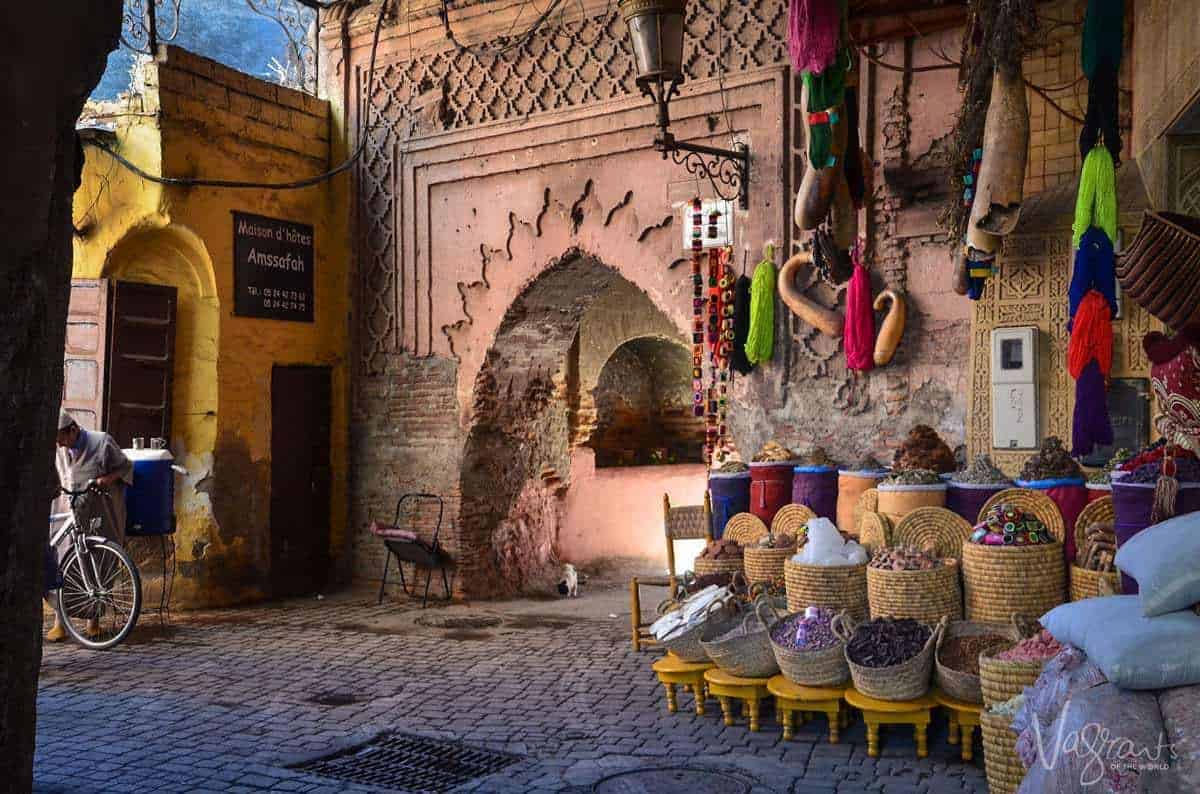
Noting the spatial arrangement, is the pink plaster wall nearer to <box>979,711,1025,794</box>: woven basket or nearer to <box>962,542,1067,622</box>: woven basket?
<box>962,542,1067,622</box>: woven basket

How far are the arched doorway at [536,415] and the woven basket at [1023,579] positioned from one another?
17.3 feet

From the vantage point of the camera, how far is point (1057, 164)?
7297 mm

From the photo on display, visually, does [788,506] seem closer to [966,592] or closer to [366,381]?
[966,592]

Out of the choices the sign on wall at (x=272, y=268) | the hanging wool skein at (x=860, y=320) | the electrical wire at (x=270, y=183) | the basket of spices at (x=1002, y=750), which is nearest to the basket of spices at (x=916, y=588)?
the basket of spices at (x=1002, y=750)

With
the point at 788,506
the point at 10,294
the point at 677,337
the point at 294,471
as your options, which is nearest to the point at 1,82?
the point at 10,294

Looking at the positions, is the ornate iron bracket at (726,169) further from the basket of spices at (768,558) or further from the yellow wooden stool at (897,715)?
the yellow wooden stool at (897,715)

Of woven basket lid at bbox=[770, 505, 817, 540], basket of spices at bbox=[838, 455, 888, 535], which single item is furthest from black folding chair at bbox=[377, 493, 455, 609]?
basket of spices at bbox=[838, 455, 888, 535]

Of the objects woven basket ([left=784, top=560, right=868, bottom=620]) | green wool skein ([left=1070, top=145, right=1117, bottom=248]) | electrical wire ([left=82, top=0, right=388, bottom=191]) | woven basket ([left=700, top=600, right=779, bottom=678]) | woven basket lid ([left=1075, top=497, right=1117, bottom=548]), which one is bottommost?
woven basket ([left=700, top=600, right=779, bottom=678])

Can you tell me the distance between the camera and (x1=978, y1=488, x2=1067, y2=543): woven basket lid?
535 cm

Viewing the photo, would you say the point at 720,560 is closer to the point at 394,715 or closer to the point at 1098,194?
the point at 394,715

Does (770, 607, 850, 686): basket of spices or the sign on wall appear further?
the sign on wall

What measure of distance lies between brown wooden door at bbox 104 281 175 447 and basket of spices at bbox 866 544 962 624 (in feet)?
21.4

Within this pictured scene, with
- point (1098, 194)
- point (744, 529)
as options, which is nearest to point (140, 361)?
point (744, 529)

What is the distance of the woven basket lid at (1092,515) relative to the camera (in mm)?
5176
